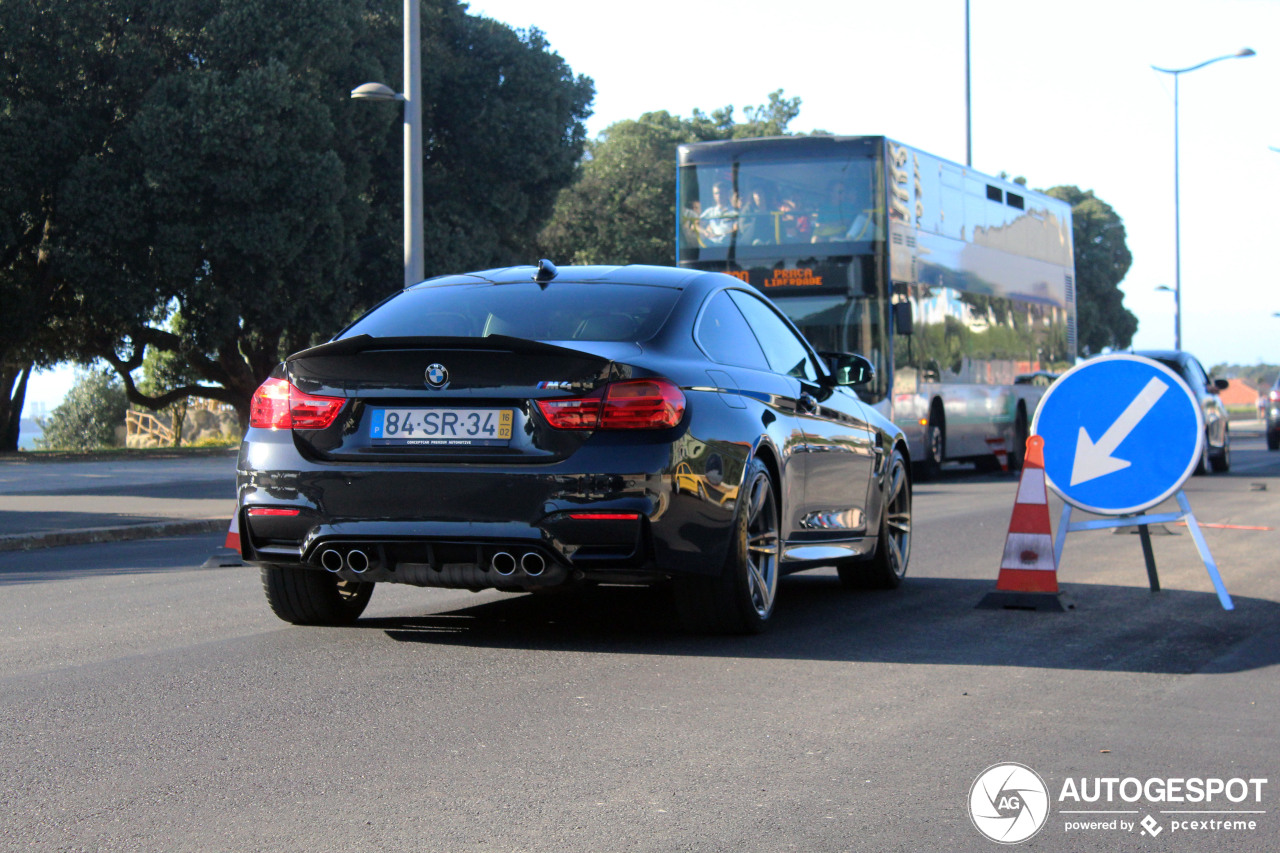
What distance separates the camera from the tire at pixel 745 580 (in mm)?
6480

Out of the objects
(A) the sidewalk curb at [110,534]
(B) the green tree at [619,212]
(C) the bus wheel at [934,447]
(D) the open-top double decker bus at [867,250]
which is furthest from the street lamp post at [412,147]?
(B) the green tree at [619,212]

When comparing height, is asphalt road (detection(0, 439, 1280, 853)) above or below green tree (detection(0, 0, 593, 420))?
below

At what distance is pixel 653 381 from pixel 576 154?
3473 cm

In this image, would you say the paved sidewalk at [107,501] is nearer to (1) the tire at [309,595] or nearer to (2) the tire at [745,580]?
(1) the tire at [309,595]

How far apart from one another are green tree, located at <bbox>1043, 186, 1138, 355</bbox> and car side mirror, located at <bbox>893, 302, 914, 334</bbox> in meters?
64.3

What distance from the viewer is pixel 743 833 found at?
3.81 m

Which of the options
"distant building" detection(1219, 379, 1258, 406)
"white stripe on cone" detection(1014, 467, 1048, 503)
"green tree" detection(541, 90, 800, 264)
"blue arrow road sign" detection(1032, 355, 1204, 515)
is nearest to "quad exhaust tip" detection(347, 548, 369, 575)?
"white stripe on cone" detection(1014, 467, 1048, 503)

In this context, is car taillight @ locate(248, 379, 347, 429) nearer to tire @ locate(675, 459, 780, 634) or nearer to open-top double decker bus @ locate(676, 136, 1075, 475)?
tire @ locate(675, 459, 780, 634)

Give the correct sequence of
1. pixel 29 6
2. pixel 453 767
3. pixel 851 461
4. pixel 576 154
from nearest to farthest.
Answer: pixel 453 767
pixel 851 461
pixel 29 6
pixel 576 154

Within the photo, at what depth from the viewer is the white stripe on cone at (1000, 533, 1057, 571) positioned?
784 cm

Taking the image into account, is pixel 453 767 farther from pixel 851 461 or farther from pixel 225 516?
pixel 225 516

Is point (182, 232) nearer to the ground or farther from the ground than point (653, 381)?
farther from the ground

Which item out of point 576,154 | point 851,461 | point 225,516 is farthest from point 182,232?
point 851,461

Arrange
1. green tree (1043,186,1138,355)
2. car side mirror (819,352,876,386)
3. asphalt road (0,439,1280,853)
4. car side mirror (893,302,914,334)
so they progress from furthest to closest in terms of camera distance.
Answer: green tree (1043,186,1138,355) → car side mirror (893,302,914,334) → car side mirror (819,352,876,386) → asphalt road (0,439,1280,853)
